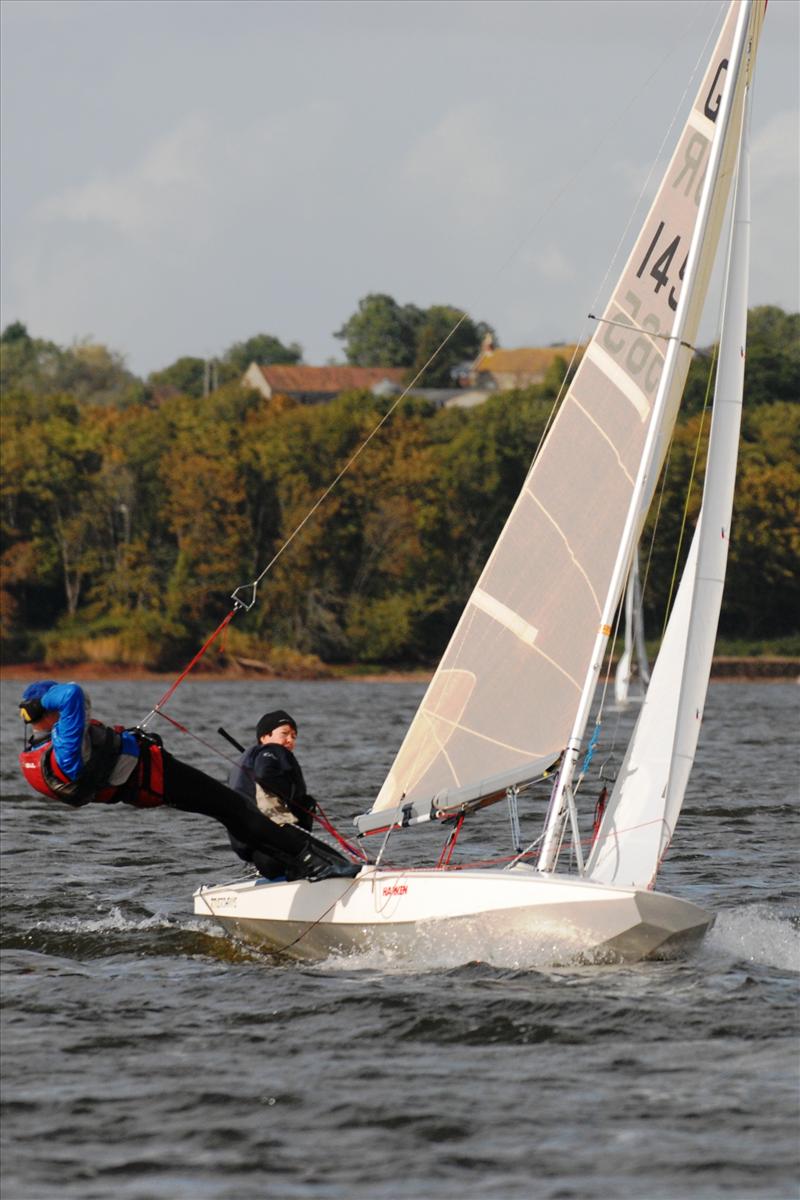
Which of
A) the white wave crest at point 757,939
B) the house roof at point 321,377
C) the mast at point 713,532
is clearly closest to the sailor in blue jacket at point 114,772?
the mast at point 713,532

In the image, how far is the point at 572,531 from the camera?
11.8 meters

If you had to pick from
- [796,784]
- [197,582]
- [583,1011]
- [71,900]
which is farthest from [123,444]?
[583,1011]

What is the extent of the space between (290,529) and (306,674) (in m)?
7.06

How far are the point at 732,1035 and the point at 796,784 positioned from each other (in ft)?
52.3

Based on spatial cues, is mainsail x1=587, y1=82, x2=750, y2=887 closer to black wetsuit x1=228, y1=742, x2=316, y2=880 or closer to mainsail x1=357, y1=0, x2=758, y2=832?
mainsail x1=357, y1=0, x2=758, y2=832

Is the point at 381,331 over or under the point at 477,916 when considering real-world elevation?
over

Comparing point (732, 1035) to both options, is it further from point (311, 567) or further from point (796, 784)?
point (311, 567)

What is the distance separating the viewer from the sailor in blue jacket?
413 inches

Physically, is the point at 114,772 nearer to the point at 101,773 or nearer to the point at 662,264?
the point at 101,773

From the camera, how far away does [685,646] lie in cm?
1131

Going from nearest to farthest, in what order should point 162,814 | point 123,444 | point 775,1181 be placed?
point 775,1181, point 162,814, point 123,444

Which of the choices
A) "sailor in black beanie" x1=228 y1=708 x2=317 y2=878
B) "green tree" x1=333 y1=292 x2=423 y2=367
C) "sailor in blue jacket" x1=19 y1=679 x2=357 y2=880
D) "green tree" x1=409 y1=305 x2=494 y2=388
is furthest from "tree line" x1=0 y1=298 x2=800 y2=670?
"green tree" x1=333 y1=292 x2=423 y2=367

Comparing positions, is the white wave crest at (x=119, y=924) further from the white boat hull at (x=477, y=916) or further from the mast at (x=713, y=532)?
the mast at (x=713, y=532)

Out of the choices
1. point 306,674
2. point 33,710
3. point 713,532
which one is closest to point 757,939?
point 713,532
